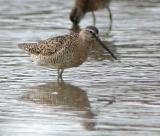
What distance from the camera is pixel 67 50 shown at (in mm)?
10562

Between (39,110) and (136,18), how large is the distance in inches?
337

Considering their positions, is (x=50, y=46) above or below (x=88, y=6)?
above

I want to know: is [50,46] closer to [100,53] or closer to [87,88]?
[87,88]

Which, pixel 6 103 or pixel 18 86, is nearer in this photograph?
pixel 6 103

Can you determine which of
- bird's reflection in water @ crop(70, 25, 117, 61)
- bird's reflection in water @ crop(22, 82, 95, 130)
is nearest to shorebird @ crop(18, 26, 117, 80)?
bird's reflection in water @ crop(22, 82, 95, 130)

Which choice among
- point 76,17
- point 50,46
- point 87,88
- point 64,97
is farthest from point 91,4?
point 64,97

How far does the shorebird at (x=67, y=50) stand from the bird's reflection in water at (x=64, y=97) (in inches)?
14.0

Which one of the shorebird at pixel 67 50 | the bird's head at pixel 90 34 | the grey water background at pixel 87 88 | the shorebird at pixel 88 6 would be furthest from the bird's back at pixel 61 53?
the shorebird at pixel 88 6

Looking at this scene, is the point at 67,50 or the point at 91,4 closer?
the point at 67,50

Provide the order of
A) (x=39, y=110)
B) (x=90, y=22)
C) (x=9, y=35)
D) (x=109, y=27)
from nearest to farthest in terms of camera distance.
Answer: (x=39, y=110), (x=9, y=35), (x=109, y=27), (x=90, y=22)

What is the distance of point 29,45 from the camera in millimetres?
11133

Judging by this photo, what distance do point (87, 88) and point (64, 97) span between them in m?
0.53

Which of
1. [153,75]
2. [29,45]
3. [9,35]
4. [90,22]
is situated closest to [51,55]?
[29,45]

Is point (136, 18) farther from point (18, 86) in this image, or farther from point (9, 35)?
point (18, 86)
